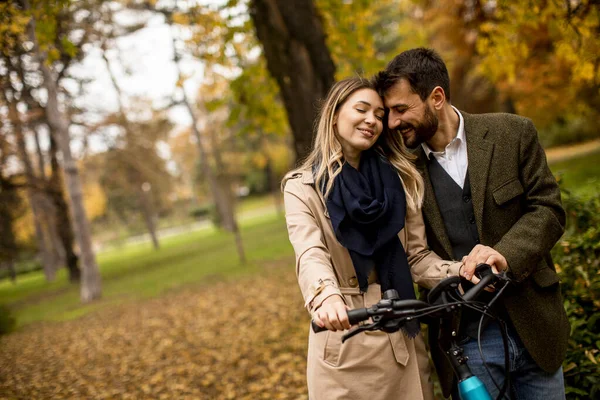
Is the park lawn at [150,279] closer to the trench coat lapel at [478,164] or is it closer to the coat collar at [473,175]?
the coat collar at [473,175]

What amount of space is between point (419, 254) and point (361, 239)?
1.31ft

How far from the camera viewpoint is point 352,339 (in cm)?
220

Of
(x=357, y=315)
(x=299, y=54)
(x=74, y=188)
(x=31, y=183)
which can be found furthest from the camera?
(x=31, y=183)

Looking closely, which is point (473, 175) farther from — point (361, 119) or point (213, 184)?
point (213, 184)

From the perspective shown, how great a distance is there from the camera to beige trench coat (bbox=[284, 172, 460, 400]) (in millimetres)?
2160

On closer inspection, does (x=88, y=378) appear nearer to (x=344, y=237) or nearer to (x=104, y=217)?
(x=344, y=237)

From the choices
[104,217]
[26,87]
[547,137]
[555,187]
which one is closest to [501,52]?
[555,187]

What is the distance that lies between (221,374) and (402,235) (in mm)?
4310

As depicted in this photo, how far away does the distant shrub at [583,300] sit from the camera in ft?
9.40

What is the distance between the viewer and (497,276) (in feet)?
6.45

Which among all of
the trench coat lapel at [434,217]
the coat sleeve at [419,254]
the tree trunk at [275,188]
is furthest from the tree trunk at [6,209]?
the tree trunk at [275,188]

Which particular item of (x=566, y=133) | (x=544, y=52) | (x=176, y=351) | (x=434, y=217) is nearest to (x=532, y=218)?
(x=434, y=217)

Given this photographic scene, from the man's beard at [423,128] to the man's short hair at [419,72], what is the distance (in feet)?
0.30

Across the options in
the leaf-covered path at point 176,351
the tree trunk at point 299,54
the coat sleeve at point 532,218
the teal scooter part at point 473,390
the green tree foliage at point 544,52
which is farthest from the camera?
the leaf-covered path at point 176,351
